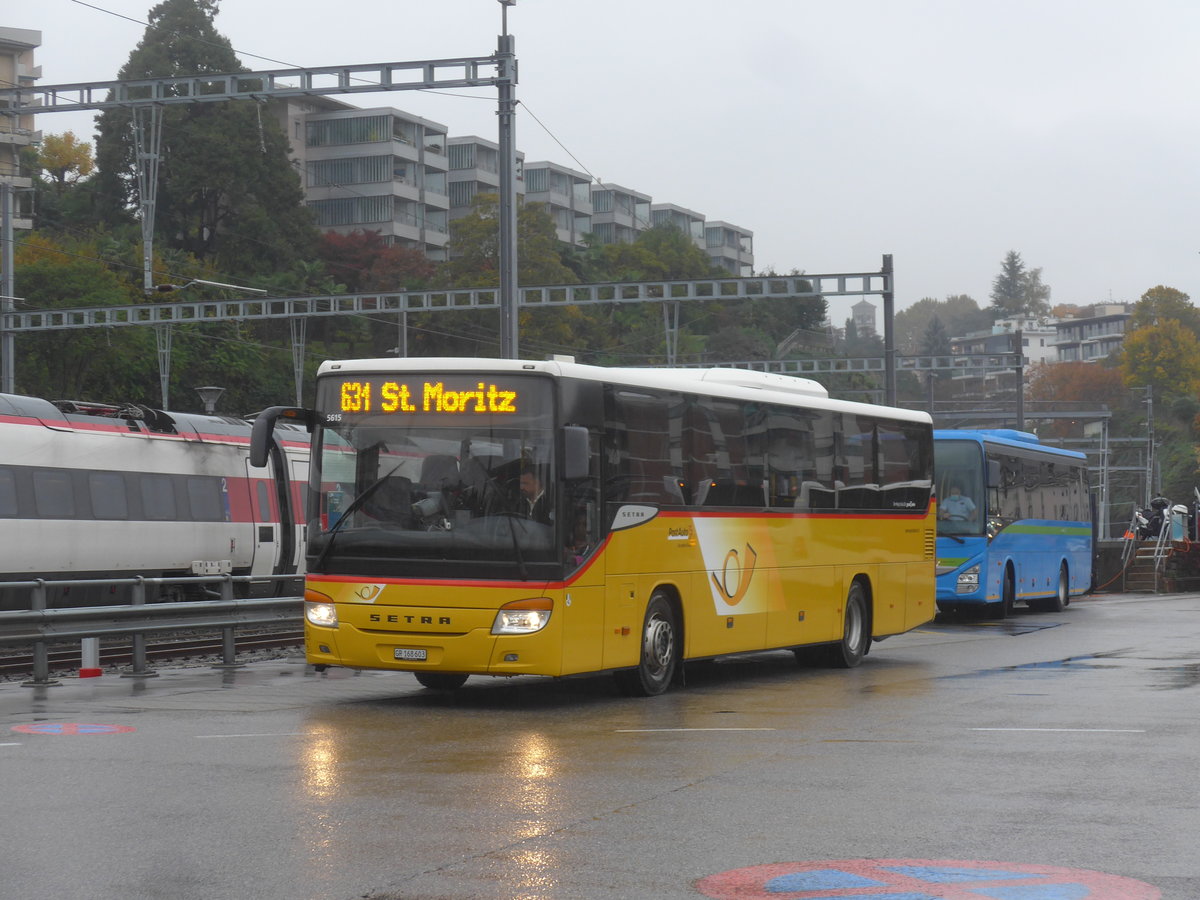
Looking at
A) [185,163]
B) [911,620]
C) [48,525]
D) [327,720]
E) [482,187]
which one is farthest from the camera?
[482,187]

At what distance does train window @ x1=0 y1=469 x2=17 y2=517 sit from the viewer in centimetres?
2512

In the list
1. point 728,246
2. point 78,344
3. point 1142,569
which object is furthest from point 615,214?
point 1142,569

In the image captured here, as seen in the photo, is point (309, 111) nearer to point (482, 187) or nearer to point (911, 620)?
point (482, 187)

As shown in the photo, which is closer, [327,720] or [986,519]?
[327,720]

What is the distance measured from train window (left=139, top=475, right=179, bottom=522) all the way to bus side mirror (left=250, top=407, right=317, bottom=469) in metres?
14.5

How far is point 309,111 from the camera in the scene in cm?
10606

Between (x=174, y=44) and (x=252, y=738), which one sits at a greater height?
(x=174, y=44)

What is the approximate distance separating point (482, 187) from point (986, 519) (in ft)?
314

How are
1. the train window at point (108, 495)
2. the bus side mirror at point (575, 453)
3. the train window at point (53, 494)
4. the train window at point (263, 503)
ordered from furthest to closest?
the train window at point (263, 503)
the train window at point (108, 495)
the train window at point (53, 494)
the bus side mirror at point (575, 453)

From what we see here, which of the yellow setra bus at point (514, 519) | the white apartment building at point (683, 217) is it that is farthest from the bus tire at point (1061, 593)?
the white apartment building at point (683, 217)

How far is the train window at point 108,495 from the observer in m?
27.4

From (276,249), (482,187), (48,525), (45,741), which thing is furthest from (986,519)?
(482,187)

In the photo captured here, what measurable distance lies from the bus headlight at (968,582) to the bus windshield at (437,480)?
15288 mm

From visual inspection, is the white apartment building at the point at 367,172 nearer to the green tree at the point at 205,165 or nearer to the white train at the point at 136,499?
the green tree at the point at 205,165
